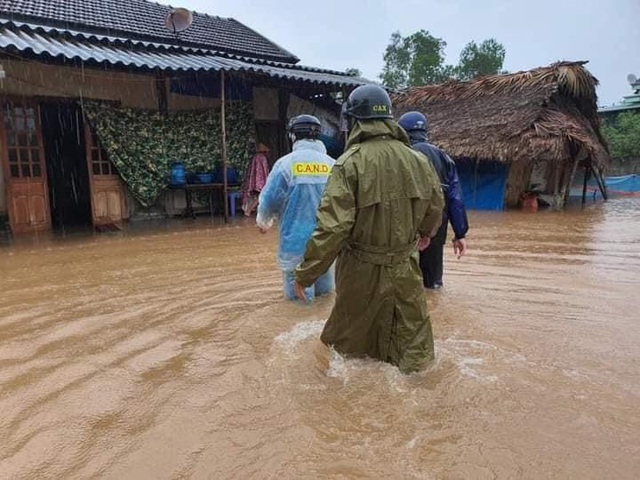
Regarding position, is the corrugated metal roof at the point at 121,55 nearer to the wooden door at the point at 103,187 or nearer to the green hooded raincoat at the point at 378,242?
the wooden door at the point at 103,187

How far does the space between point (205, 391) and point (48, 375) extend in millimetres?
967

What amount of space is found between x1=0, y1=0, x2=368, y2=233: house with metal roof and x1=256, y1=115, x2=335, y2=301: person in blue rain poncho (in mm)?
4996

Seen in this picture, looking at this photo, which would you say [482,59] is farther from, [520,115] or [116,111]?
[116,111]

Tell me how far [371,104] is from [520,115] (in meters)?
11.2

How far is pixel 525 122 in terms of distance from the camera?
1212 cm

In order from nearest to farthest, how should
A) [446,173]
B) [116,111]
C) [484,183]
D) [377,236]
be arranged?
1. [377,236]
2. [446,173]
3. [116,111]
4. [484,183]

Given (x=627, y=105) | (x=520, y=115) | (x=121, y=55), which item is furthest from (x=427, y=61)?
(x=121, y=55)

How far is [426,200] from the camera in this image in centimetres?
255

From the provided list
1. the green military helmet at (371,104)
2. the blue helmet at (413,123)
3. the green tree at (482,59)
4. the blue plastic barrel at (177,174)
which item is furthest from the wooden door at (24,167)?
the green tree at (482,59)

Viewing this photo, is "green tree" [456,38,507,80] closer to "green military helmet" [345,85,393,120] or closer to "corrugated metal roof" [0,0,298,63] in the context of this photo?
"corrugated metal roof" [0,0,298,63]

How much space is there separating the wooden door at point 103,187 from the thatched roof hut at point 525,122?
26.6ft

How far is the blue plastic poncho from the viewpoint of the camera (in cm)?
389

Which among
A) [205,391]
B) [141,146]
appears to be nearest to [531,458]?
[205,391]

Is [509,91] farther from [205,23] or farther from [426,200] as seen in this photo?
[426,200]
